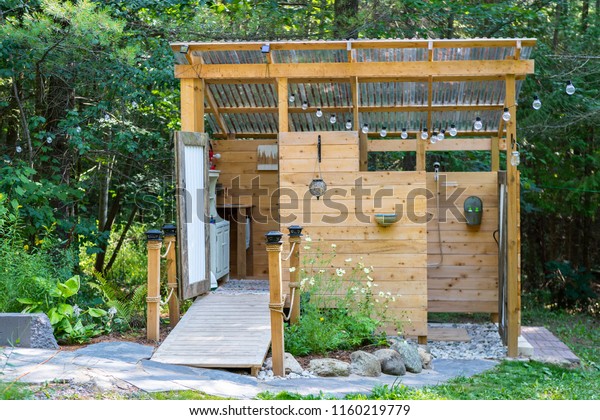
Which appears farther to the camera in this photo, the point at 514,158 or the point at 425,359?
the point at 514,158

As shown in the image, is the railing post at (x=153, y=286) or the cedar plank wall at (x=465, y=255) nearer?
the railing post at (x=153, y=286)

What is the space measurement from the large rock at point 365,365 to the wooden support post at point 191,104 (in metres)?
3.73

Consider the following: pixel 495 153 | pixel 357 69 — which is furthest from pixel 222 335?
pixel 495 153

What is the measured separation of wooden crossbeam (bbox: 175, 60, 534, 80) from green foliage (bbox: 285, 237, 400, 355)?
2130mm

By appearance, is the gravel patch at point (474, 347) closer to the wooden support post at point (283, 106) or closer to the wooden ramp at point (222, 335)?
the wooden ramp at point (222, 335)

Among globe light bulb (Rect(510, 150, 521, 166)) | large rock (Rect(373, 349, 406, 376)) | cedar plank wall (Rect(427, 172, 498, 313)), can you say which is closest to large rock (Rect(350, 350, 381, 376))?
large rock (Rect(373, 349, 406, 376))

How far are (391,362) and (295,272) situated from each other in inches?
59.7

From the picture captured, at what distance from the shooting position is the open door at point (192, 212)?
8.32 metres

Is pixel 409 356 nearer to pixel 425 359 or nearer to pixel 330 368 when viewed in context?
pixel 425 359

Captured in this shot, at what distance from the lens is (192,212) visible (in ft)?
28.4

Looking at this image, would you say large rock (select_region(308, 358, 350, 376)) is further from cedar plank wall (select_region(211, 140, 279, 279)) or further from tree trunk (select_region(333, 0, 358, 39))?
tree trunk (select_region(333, 0, 358, 39))

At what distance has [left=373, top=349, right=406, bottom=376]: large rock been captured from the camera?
23.9 feet

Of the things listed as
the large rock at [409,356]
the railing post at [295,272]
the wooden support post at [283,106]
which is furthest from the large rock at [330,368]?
the wooden support post at [283,106]

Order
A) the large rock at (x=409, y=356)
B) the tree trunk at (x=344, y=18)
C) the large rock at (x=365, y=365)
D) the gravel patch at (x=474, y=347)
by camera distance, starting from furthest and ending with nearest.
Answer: the tree trunk at (x=344, y=18)
the gravel patch at (x=474, y=347)
the large rock at (x=409, y=356)
the large rock at (x=365, y=365)
